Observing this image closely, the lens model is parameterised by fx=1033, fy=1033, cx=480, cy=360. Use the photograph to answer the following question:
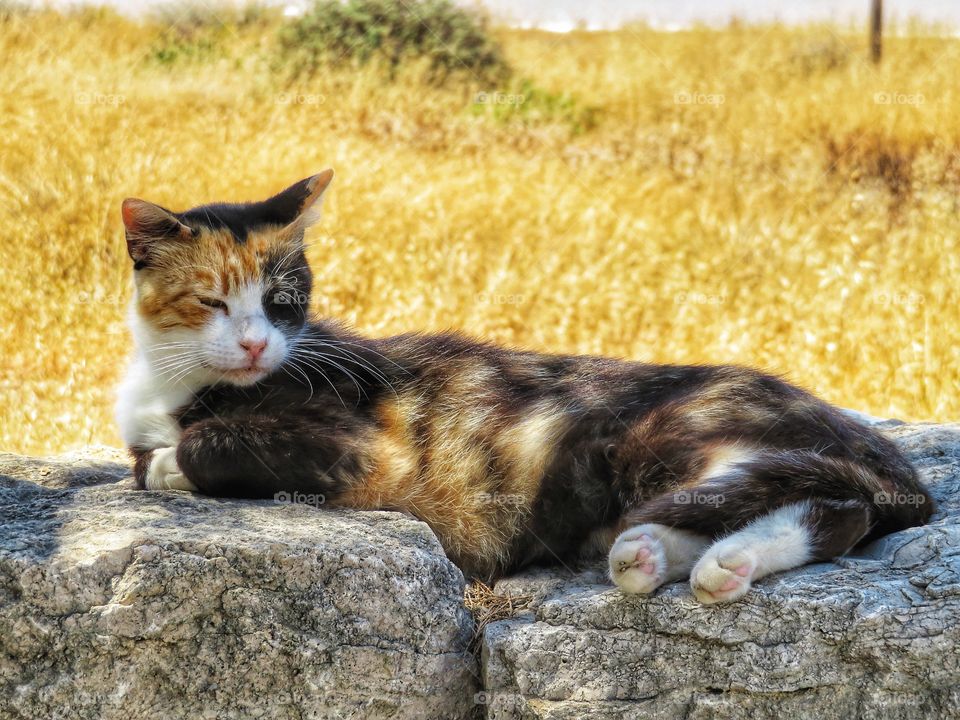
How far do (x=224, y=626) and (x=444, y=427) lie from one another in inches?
40.7

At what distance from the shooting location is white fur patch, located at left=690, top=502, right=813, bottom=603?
247cm

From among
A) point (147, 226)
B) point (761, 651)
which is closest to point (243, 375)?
point (147, 226)

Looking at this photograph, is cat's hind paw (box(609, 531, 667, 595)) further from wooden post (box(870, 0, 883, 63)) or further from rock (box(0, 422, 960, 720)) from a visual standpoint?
wooden post (box(870, 0, 883, 63))

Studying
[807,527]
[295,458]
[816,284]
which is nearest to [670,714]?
[807,527]

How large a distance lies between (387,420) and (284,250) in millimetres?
641

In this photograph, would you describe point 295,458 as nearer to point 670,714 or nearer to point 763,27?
point 670,714

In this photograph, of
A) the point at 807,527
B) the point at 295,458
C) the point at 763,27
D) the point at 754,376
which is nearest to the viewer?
the point at 807,527

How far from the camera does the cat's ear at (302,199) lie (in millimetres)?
3414

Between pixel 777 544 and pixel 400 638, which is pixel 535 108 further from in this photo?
pixel 400 638

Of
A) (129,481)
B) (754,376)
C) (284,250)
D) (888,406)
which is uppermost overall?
(284,250)

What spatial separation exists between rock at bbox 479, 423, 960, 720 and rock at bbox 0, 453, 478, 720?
0.68 ft

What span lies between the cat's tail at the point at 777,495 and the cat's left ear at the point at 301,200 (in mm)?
1448

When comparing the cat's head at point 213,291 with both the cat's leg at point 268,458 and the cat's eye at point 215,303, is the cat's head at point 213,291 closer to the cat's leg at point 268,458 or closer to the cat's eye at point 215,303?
the cat's eye at point 215,303

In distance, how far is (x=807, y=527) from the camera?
2.64m
